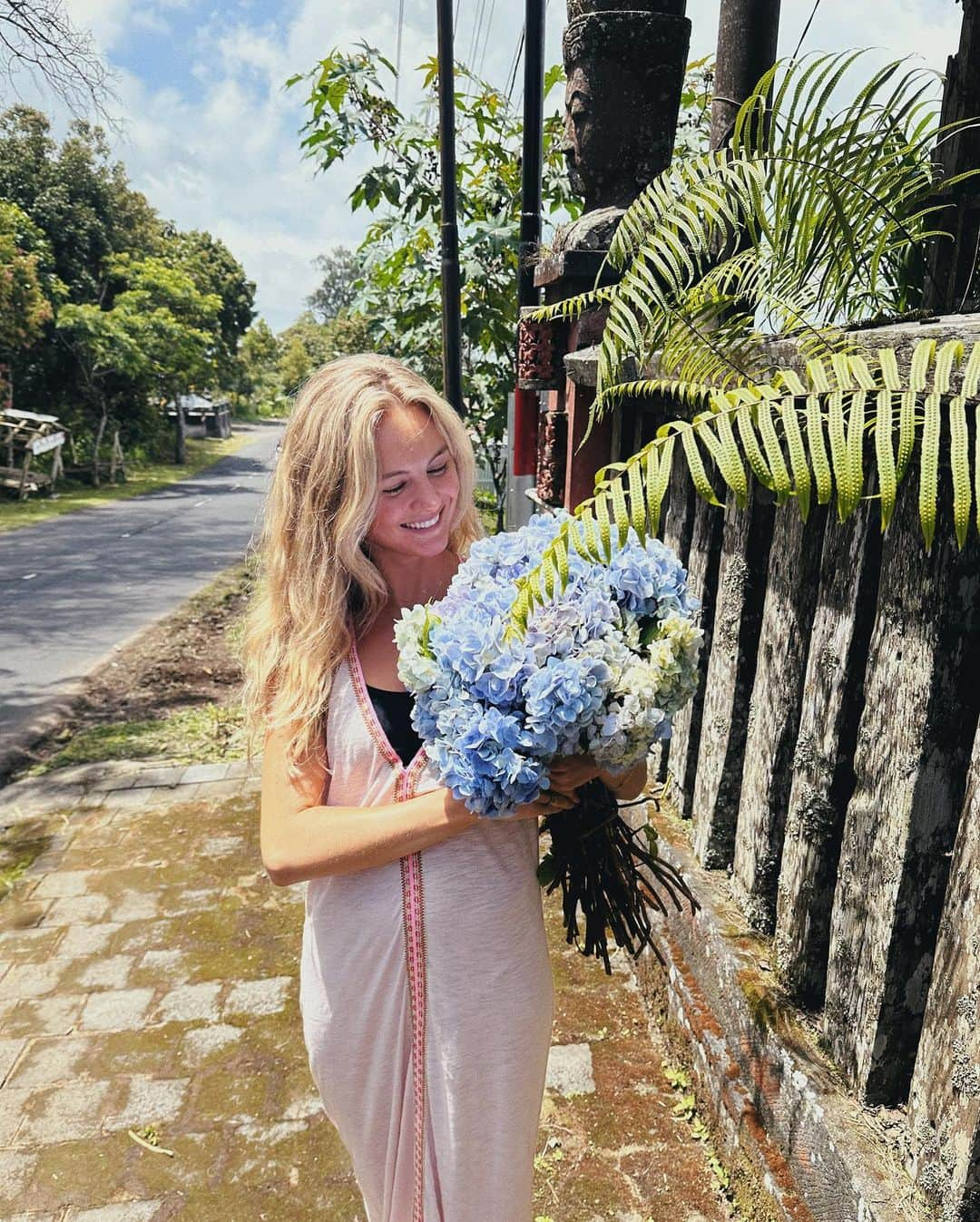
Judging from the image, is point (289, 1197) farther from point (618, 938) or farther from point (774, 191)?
point (774, 191)

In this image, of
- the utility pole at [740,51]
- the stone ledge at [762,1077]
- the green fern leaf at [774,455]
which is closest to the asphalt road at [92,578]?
the green fern leaf at [774,455]

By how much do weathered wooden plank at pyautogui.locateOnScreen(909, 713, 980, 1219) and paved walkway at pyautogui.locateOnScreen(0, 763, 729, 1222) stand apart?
2.60 feet

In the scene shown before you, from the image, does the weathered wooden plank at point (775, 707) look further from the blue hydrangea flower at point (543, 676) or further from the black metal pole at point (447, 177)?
the black metal pole at point (447, 177)

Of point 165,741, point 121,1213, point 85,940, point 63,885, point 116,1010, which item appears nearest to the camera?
point 121,1213

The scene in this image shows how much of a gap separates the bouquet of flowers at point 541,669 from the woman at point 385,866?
197 millimetres

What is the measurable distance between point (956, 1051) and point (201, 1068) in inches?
89.0

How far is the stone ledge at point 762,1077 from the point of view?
1.62m

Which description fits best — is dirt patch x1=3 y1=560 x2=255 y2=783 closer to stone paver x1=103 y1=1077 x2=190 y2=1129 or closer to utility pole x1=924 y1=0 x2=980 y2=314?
stone paver x1=103 y1=1077 x2=190 y2=1129

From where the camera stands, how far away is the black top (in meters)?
1.65

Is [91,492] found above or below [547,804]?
below

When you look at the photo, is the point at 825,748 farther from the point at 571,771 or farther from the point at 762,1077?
the point at 762,1077

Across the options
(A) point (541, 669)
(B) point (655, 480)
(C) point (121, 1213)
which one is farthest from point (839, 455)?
(C) point (121, 1213)

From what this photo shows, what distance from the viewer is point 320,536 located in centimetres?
171

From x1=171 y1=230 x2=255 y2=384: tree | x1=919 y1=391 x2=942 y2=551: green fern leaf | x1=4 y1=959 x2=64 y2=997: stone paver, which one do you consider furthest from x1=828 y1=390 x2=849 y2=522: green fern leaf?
x1=171 y1=230 x2=255 y2=384: tree
